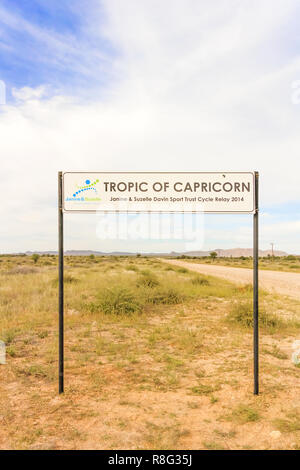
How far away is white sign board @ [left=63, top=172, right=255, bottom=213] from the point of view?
15.7 ft

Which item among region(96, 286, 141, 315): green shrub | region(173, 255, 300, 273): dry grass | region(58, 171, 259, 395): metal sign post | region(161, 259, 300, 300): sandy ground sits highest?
region(58, 171, 259, 395): metal sign post

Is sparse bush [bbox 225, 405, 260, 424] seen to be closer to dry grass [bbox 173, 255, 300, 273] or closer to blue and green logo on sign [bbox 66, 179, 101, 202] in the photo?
blue and green logo on sign [bbox 66, 179, 101, 202]

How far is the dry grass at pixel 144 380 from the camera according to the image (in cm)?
374

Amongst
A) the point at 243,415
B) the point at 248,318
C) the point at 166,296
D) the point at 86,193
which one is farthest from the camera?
the point at 166,296

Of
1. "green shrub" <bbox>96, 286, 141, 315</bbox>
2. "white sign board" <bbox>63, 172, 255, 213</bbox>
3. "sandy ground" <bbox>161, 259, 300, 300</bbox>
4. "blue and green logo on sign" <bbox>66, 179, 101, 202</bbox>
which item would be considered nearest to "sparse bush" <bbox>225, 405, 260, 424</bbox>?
"white sign board" <bbox>63, 172, 255, 213</bbox>

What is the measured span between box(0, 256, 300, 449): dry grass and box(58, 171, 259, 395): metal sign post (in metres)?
0.76

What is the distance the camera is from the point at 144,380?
5.39 meters

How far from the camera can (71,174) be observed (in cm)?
484

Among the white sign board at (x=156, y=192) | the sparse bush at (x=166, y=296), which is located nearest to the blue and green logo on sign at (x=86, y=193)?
the white sign board at (x=156, y=192)

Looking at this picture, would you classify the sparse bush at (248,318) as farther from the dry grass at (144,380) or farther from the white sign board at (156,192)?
the white sign board at (156,192)

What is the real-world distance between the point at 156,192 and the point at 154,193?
34 mm

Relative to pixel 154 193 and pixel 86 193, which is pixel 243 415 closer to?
pixel 154 193

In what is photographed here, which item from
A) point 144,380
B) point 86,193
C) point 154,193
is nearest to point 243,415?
point 144,380
